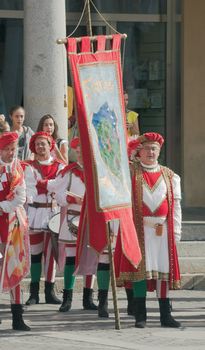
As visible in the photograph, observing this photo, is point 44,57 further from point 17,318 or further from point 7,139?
point 17,318

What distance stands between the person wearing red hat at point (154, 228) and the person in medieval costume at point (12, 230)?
103cm

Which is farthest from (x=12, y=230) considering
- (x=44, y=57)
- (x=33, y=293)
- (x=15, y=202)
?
(x=44, y=57)

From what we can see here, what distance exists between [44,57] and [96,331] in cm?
483

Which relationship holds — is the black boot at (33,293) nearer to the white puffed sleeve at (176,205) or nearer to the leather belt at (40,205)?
the leather belt at (40,205)

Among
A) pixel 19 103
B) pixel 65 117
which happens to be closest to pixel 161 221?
pixel 65 117

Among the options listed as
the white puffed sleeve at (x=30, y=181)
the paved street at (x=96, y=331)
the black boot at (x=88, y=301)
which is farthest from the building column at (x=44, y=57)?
the black boot at (x=88, y=301)

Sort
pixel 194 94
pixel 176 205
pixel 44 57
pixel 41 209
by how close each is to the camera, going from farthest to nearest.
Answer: pixel 194 94 → pixel 44 57 → pixel 41 209 → pixel 176 205

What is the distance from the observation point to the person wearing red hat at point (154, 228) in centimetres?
1272

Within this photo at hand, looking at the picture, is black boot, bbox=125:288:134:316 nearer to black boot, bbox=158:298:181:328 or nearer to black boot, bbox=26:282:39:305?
black boot, bbox=158:298:181:328

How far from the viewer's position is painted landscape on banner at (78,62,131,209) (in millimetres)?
12172

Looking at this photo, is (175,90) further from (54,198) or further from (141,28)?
(54,198)

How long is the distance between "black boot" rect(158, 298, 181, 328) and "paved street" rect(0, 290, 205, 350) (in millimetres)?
89

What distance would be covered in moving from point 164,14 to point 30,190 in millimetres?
7179

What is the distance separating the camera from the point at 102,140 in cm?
1227
